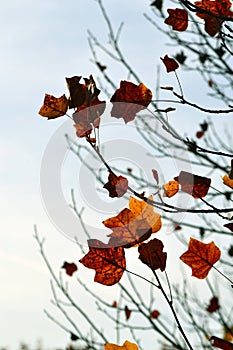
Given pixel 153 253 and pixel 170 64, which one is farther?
pixel 170 64

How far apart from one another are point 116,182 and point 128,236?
178 millimetres

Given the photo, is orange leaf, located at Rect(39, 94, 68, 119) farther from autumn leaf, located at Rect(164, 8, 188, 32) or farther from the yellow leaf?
autumn leaf, located at Rect(164, 8, 188, 32)

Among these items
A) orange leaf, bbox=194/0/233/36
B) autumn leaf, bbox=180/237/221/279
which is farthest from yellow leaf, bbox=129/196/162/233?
orange leaf, bbox=194/0/233/36

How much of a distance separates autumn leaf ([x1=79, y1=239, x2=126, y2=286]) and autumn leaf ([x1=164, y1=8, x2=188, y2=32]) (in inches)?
36.5

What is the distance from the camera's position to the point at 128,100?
1474 mm

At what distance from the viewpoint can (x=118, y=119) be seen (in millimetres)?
1486

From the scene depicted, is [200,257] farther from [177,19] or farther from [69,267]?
[69,267]

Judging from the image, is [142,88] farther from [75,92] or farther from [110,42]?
[110,42]

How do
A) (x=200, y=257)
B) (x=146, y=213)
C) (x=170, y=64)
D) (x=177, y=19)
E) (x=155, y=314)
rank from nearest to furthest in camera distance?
(x=146, y=213) < (x=200, y=257) < (x=170, y=64) < (x=177, y=19) < (x=155, y=314)

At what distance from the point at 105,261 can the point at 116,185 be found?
211 millimetres

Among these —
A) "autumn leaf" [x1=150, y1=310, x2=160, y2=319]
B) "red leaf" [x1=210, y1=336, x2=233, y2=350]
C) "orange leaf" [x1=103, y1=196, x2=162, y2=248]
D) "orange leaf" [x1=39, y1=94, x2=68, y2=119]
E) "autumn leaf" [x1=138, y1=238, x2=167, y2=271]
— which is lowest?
"red leaf" [x1=210, y1=336, x2=233, y2=350]

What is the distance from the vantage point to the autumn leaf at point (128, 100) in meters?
1.46

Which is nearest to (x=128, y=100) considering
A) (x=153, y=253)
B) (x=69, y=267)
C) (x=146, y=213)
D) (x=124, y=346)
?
(x=146, y=213)

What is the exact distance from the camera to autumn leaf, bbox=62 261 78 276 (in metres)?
Result: 3.81
